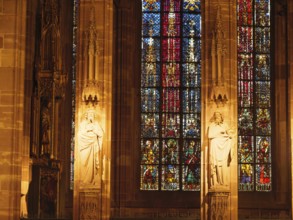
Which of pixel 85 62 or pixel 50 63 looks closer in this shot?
pixel 85 62

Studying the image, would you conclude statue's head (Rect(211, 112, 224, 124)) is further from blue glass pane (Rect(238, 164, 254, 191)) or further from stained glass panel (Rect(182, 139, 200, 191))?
blue glass pane (Rect(238, 164, 254, 191))

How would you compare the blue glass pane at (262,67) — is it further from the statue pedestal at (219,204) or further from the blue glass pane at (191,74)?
the statue pedestal at (219,204)

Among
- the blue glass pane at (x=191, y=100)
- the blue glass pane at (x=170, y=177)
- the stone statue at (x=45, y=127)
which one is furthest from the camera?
the blue glass pane at (x=191, y=100)

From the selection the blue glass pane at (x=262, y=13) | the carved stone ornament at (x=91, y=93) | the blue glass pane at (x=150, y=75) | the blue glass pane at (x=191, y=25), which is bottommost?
the carved stone ornament at (x=91, y=93)

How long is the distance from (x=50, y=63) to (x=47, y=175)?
398 cm

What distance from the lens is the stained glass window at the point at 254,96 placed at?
3444 centimetres

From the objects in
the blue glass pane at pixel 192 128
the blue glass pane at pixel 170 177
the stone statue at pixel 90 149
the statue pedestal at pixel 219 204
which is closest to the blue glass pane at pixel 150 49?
the blue glass pane at pixel 192 128

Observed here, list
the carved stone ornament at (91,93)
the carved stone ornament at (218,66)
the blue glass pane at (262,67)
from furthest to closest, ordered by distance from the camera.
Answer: the blue glass pane at (262,67) < the carved stone ornament at (91,93) < the carved stone ornament at (218,66)

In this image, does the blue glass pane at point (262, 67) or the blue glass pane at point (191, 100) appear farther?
the blue glass pane at point (262, 67)

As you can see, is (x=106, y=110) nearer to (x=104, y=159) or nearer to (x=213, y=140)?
(x=104, y=159)

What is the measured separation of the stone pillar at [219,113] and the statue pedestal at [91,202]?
3203mm

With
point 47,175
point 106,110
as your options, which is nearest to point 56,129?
point 47,175

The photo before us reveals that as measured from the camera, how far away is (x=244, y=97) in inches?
1390

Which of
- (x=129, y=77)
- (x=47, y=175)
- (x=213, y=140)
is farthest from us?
(x=129, y=77)
